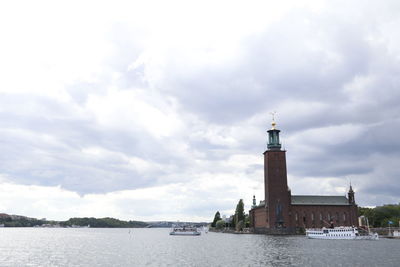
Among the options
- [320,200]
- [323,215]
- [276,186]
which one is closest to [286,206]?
[276,186]

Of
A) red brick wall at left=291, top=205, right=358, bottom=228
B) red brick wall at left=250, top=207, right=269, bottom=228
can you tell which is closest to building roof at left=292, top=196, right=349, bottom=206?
red brick wall at left=291, top=205, right=358, bottom=228

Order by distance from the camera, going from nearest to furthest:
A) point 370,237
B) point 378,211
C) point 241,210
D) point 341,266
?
point 341,266 < point 370,237 < point 378,211 < point 241,210

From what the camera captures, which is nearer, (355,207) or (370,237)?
(370,237)

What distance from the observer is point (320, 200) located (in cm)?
13862

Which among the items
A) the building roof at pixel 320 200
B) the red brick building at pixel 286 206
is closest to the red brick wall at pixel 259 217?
the red brick building at pixel 286 206

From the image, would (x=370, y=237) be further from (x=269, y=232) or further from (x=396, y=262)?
(x=396, y=262)

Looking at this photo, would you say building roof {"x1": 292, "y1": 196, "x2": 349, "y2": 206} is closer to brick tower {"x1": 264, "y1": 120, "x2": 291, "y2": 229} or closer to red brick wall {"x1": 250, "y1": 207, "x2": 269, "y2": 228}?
brick tower {"x1": 264, "y1": 120, "x2": 291, "y2": 229}

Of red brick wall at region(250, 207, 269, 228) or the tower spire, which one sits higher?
the tower spire

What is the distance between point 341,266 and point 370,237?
67599mm

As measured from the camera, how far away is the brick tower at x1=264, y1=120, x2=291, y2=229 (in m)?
129

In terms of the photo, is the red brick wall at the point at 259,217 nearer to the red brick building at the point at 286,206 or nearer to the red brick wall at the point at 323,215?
the red brick building at the point at 286,206

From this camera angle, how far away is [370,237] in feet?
340

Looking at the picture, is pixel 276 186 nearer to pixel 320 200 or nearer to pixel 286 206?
pixel 286 206

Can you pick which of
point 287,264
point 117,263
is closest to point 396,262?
point 287,264
